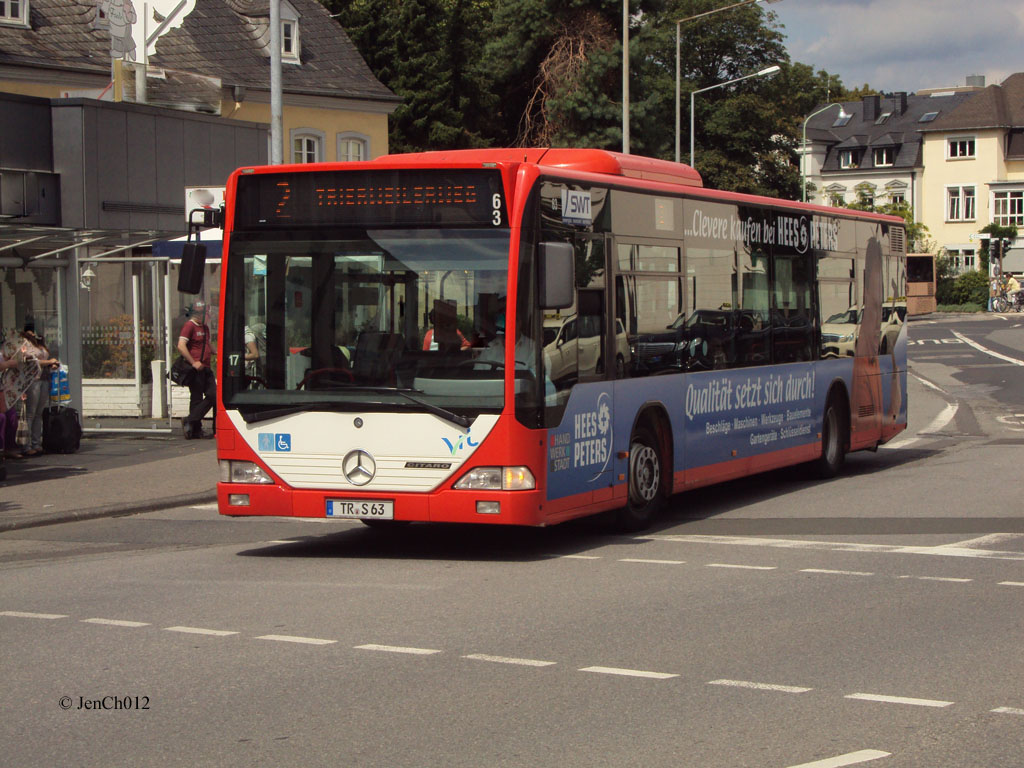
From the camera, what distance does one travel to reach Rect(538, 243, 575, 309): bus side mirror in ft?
33.8

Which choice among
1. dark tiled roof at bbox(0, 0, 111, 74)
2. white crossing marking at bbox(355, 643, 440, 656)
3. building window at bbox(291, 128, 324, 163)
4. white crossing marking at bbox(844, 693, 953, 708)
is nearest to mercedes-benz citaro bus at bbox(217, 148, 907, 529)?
white crossing marking at bbox(355, 643, 440, 656)

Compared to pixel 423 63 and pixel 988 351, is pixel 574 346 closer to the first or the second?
pixel 988 351

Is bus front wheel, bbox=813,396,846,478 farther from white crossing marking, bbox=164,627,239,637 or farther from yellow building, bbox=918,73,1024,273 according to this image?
yellow building, bbox=918,73,1024,273

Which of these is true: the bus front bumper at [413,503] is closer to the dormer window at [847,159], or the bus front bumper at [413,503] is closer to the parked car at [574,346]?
the parked car at [574,346]

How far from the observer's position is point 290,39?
146 feet

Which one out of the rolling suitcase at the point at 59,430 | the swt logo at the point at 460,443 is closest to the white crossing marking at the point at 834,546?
the swt logo at the point at 460,443

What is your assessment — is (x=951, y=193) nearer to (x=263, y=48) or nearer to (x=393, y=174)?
(x=263, y=48)

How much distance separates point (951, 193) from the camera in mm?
107750

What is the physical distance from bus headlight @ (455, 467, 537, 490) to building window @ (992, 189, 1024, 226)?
100701 millimetres

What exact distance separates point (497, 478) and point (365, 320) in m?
1.46

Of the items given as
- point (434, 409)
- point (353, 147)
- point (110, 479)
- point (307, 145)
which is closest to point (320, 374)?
point (434, 409)

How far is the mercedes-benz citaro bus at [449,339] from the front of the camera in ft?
33.7

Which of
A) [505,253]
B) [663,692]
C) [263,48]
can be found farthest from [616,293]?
[263,48]

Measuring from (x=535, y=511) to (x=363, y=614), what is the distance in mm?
2222
